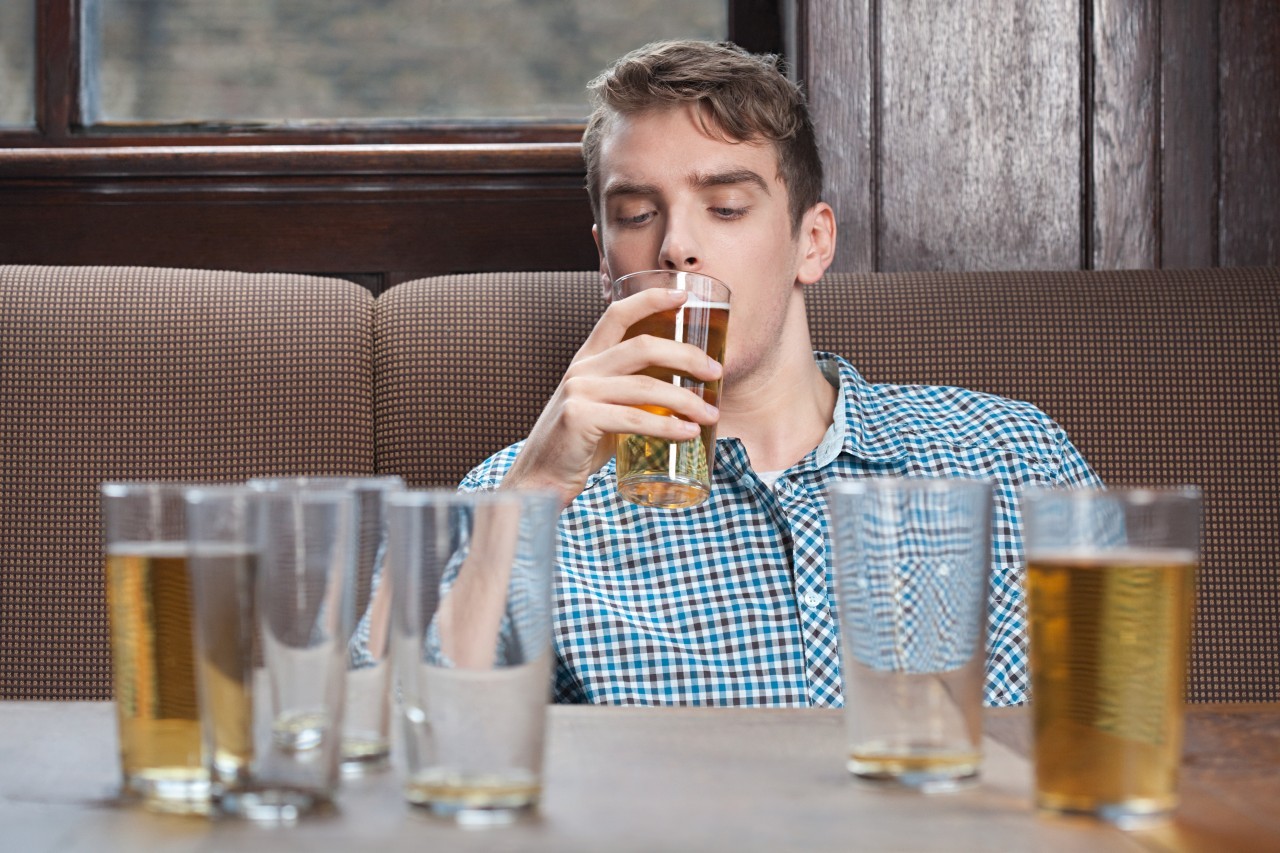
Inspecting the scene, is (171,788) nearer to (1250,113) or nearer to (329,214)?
(329,214)

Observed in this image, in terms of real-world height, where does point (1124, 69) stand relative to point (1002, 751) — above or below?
above

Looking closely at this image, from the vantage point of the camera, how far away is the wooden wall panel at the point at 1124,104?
1929 millimetres

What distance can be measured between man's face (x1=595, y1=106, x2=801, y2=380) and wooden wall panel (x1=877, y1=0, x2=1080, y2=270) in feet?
1.45

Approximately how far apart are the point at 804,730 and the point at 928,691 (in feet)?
0.46

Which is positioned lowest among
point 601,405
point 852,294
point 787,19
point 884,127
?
point 601,405

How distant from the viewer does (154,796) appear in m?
0.58

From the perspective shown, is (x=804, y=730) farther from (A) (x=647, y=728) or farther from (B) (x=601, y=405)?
(B) (x=601, y=405)

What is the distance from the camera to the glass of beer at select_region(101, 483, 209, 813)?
58cm

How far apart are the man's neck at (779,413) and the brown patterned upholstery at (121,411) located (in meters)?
0.42

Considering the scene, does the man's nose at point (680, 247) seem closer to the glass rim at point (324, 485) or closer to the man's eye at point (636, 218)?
the man's eye at point (636, 218)

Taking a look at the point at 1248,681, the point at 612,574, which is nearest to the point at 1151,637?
the point at 612,574

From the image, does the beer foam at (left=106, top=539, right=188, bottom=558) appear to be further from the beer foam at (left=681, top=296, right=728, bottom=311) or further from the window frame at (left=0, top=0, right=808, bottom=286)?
the window frame at (left=0, top=0, right=808, bottom=286)

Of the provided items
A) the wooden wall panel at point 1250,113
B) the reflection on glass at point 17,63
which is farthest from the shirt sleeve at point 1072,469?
the reflection on glass at point 17,63

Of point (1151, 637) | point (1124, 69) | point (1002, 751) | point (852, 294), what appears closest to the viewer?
point (1151, 637)
